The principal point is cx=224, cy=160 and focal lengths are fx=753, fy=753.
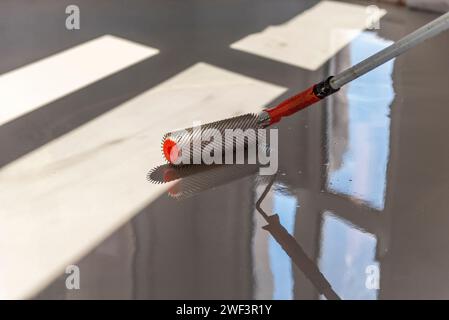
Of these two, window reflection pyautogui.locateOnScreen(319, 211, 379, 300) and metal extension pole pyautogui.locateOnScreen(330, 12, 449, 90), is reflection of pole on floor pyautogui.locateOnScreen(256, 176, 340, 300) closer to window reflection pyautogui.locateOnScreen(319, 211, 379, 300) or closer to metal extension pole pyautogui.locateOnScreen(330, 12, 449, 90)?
window reflection pyautogui.locateOnScreen(319, 211, 379, 300)

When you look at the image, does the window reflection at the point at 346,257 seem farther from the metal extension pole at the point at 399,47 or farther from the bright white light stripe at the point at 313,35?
the bright white light stripe at the point at 313,35

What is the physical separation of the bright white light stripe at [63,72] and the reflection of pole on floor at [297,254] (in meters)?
0.88

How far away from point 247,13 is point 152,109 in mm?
914

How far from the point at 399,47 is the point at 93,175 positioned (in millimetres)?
866

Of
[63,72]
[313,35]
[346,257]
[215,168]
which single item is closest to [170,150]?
[215,168]

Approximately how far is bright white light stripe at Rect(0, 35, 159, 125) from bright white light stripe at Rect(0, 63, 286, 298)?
22 centimetres

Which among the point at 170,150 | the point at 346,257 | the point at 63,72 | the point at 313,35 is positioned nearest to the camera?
the point at 346,257

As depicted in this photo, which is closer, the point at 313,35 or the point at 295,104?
the point at 295,104

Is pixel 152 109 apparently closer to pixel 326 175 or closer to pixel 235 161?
pixel 235 161

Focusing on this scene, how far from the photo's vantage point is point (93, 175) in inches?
79.9

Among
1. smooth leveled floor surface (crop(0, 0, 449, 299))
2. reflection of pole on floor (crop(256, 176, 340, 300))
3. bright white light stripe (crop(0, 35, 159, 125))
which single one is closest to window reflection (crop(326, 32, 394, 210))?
smooth leveled floor surface (crop(0, 0, 449, 299))

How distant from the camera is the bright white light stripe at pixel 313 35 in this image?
2.74 m

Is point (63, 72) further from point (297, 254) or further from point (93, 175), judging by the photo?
point (297, 254)

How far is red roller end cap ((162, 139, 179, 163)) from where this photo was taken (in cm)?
201
